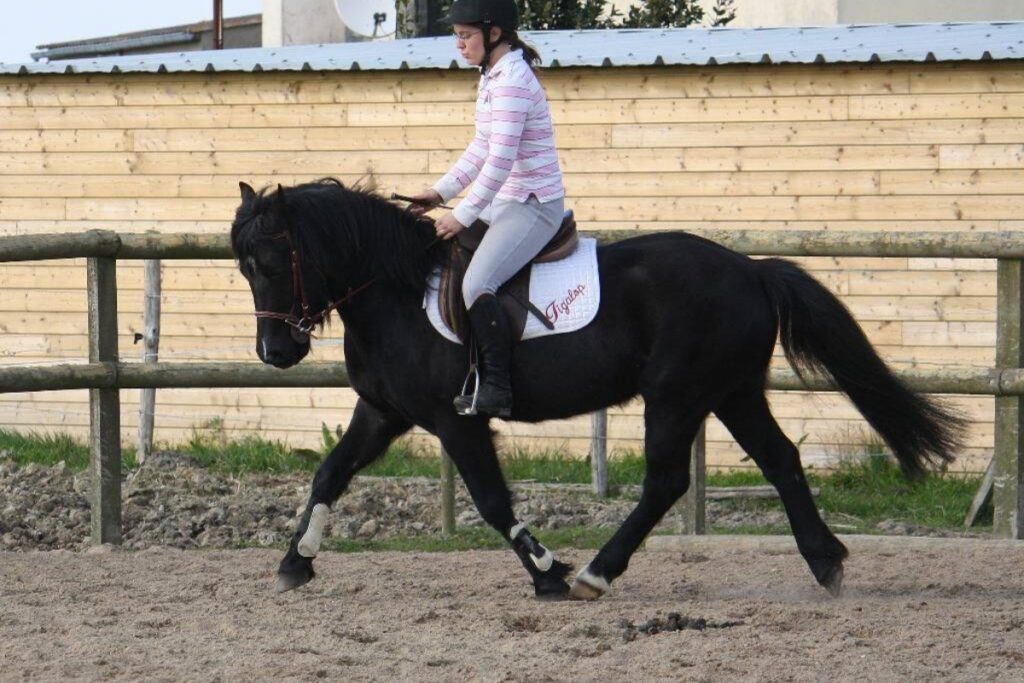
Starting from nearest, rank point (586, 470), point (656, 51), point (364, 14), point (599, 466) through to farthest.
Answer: point (599, 466), point (586, 470), point (656, 51), point (364, 14)

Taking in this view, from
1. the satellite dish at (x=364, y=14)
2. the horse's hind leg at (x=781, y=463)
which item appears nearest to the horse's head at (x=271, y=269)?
the horse's hind leg at (x=781, y=463)

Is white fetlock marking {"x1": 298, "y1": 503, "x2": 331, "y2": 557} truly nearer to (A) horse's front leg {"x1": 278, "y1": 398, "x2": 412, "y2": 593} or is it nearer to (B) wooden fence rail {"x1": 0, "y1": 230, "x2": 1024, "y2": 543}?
(A) horse's front leg {"x1": 278, "y1": 398, "x2": 412, "y2": 593}

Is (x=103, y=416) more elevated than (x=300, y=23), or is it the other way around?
(x=300, y=23)

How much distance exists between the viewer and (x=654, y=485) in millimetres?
6039

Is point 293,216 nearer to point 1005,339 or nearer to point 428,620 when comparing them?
point 428,620

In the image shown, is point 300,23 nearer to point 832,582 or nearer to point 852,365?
point 852,365

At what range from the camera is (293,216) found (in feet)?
19.2

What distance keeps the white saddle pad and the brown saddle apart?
20mm

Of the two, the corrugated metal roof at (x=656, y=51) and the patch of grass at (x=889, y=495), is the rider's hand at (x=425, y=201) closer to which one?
the patch of grass at (x=889, y=495)

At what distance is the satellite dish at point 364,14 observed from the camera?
15109mm

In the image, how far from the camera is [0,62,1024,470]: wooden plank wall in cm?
1062

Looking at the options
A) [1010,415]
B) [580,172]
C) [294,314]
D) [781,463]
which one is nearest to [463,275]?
[294,314]

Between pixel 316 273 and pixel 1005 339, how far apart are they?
3336 millimetres

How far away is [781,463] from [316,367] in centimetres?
243
